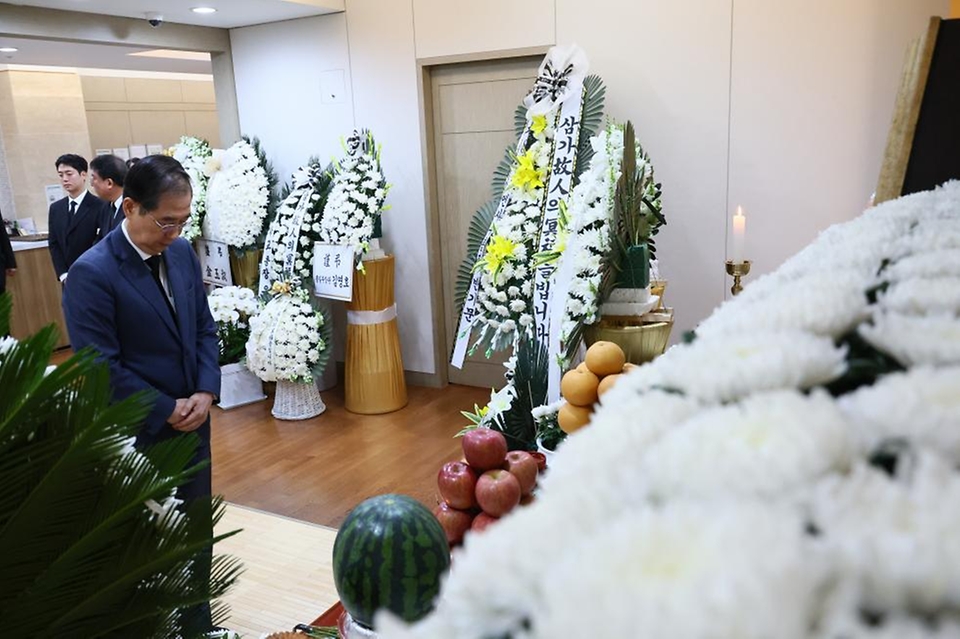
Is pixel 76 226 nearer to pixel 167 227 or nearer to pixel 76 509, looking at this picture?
pixel 167 227

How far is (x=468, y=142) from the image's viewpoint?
15.5ft

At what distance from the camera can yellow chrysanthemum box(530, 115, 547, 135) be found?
12.3 ft

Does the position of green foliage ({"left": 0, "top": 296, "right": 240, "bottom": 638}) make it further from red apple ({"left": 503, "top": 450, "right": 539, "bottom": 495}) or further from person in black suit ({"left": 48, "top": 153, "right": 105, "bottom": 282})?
person in black suit ({"left": 48, "top": 153, "right": 105, "bottom": 282})

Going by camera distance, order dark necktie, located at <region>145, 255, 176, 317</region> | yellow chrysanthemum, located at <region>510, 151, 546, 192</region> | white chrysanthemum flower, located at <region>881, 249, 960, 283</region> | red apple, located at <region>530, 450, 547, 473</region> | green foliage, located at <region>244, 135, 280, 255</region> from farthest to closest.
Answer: green foliage, located at <region>244, 135, 280, 255</region>, yellow chrysanthemum, located at <region>510, 151, 546, 192</region>, dark necktie, located at <region>145, 255, 176, 317</region>, red apple, located at <region>530, 450, 547, 473</region>, white chrysanthemum flower, located at <region>881, 249, 960, 283</region>

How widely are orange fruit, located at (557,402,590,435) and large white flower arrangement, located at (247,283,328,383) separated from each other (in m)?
2.96

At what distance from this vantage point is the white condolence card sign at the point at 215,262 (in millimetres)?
5145

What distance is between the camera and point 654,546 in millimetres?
248

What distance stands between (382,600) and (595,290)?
1004mm

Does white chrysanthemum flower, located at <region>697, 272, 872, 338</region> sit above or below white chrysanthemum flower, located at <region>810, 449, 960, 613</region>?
above

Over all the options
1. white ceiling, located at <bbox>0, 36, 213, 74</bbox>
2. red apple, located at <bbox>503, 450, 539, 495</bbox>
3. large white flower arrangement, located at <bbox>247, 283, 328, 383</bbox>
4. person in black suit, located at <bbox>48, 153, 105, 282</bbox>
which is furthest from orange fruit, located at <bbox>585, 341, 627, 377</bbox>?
white ceiling, located at <bbox>0, 36, 213, 74</bbox>

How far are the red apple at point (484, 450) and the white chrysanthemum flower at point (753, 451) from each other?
1.36 metres

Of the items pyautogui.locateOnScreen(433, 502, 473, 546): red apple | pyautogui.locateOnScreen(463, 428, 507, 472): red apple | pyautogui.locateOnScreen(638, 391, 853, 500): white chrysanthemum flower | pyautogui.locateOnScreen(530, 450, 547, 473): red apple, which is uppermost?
pyautogui.locateOnScreen(638, 391, 853, 500): white chrysanthemum flower

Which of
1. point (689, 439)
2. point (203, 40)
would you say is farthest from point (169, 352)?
point (203, 40)

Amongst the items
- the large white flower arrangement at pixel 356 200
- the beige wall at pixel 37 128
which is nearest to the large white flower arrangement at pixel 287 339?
the large white flower arrangement at pixel 356 200
